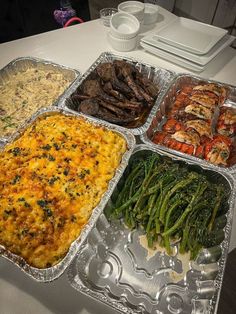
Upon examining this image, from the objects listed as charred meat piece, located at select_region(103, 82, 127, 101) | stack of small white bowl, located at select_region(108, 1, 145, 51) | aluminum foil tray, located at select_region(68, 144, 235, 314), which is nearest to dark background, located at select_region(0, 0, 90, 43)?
stack of small white bowl, located at select_region(108, 1, 145, 51)

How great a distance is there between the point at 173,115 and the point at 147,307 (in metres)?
1.47

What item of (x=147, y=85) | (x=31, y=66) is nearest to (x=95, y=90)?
(x=147, y=85)

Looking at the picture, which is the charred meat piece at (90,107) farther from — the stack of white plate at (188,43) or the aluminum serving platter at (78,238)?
the stack of white plate at (188,43)

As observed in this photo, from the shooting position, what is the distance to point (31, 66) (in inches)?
109

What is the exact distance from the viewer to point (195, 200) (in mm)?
1760

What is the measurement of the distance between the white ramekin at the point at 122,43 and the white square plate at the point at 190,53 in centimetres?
11

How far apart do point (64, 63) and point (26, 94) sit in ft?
1.87

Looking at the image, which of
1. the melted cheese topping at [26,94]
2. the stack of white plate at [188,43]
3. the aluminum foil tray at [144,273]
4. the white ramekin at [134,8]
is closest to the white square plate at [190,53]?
the stack of white plate at [188,43]

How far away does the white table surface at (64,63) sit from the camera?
1.47m

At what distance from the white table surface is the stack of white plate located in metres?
0.10

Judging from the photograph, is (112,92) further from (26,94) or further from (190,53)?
(190,53)

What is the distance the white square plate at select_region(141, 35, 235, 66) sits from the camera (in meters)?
2.68

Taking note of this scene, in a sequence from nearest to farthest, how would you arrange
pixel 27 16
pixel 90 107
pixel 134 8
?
1. pixel 90 107
2. pixel 134 8
3. pixel 27 16

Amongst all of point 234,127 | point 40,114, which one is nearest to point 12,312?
point 40,114
